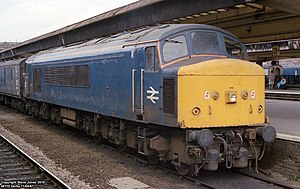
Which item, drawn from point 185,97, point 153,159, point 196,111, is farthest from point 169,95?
point 153,159

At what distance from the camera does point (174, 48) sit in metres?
9.28

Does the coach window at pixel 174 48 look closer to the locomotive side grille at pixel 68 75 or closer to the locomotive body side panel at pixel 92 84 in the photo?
the locomotive body side panel at pixel 92 84

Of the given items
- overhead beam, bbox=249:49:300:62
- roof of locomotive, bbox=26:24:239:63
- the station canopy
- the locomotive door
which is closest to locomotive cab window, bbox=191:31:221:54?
roof of locomotive, bbox=26:24:239:63

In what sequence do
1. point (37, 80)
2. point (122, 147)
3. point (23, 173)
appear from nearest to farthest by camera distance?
point (23, 173) → point (122, 147) → point (37, 80)

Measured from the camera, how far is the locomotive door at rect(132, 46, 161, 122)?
30.1ft

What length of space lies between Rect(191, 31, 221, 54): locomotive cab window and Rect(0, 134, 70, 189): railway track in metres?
4.02

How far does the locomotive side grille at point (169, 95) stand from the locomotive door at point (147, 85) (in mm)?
210

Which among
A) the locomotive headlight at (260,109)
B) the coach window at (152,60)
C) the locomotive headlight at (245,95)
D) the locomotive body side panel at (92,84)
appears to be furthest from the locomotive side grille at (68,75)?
the locomotive headlight at (260,109)

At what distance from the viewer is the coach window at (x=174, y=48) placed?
9.18 meters

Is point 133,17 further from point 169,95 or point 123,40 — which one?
point 169,95

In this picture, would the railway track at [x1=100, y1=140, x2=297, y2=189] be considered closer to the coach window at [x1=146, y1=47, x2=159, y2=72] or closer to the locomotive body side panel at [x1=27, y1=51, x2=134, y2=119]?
the locomotive body side panel at [x1=27, y1=51, x2=134, y2=119]

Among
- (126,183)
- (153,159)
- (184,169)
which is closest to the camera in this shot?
(126,183)

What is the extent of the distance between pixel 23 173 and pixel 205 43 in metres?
5.12

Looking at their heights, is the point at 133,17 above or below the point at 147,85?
above
